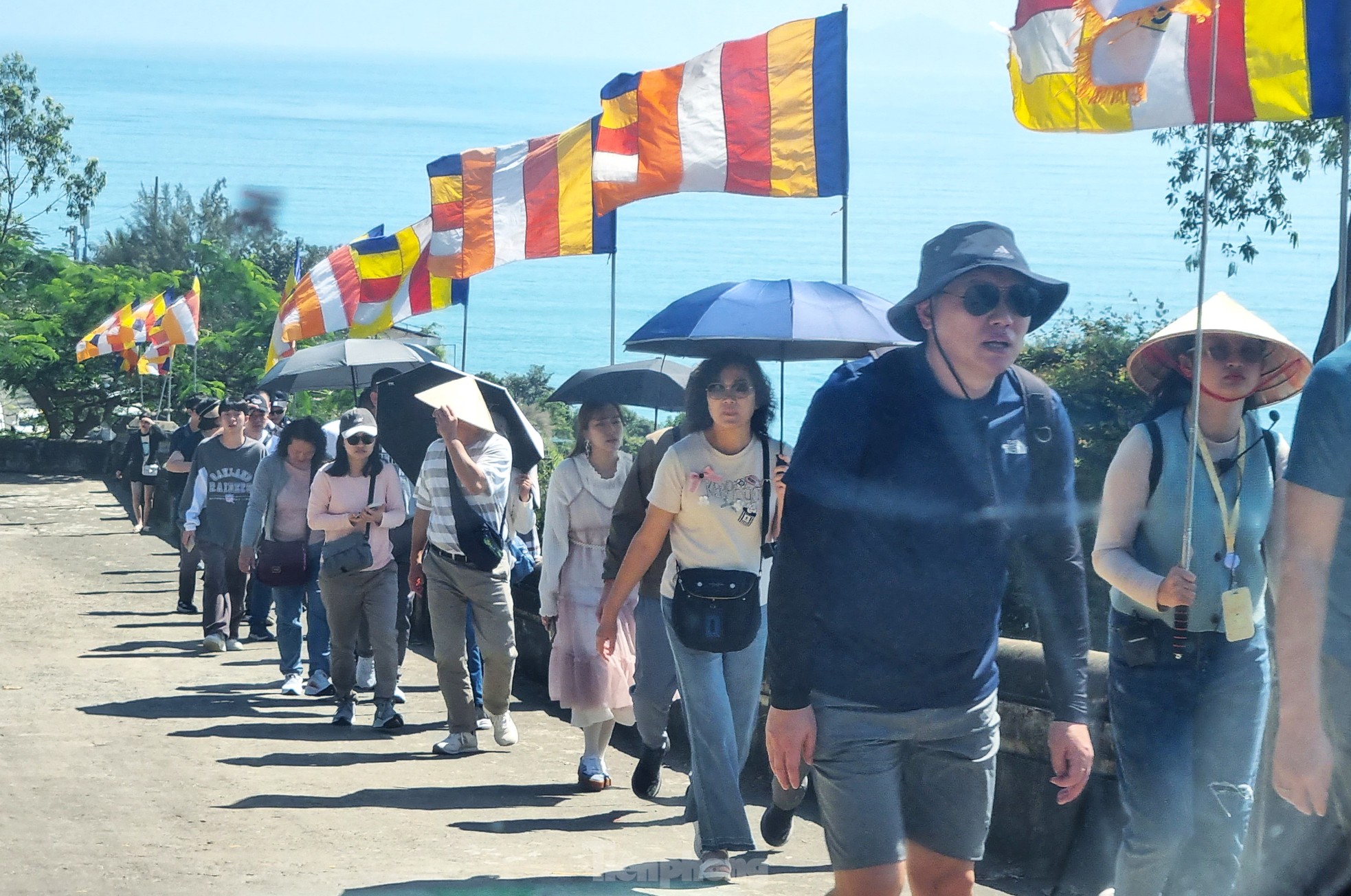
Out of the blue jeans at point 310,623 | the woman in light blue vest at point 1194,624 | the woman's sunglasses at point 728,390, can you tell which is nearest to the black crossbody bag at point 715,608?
the woman's sunglasses at point 728,390

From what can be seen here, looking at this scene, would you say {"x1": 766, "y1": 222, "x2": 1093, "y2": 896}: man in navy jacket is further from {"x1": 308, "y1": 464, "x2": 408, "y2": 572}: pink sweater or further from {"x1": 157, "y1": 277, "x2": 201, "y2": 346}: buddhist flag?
{"x1": 157, "y1": 277, "x2": 201, "y2": 346}: buddhist flag

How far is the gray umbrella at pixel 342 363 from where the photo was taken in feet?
43.3

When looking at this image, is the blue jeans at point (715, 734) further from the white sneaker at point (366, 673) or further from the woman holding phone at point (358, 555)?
the white sneaker at point (366, 673)

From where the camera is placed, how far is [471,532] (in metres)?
8.12

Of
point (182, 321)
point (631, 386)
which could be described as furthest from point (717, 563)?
point (182, 321)

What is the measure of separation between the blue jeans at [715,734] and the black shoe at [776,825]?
0.34m

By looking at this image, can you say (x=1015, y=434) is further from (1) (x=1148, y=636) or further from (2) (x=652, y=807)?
(2) (x=652, y=807)

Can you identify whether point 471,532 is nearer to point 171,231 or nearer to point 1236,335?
point 1236,335

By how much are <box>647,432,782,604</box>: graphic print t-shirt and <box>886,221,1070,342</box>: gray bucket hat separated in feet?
6.38

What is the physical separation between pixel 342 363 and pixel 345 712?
14.9ft

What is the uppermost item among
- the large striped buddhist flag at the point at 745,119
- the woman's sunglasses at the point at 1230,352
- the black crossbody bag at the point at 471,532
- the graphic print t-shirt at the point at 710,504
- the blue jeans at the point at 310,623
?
the large striped buddhist flag at the point at 745,119

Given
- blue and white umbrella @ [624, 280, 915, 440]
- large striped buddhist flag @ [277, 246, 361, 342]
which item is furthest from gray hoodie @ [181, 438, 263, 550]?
blue and white umbrella @ [624, 280, 915, 440]

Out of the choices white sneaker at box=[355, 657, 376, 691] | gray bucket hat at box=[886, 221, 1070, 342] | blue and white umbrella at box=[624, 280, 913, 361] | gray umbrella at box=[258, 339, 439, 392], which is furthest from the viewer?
gray umbrella at box=[258, 339, 439, 392]

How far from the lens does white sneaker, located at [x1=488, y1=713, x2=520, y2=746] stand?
8.49 m
